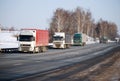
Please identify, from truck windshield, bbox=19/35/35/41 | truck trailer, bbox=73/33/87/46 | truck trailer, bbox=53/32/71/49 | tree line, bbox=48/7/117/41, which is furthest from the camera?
tree line, bbox=48/7/117/41

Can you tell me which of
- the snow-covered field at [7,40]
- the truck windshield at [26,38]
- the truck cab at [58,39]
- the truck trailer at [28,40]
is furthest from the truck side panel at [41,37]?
the truck cab at [58,39]

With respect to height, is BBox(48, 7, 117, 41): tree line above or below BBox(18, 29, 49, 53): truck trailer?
above

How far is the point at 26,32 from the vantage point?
48.4m

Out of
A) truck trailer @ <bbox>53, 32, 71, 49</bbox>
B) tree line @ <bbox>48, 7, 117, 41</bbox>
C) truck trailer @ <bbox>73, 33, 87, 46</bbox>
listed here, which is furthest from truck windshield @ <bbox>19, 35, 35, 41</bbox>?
tree line @ <bbox>48, 7, 117, 41</bbox>

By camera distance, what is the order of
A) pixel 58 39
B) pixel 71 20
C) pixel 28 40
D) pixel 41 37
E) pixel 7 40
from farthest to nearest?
pixel 71 20 < pixel 58 39 < pixel 7 40 < pixel 41 37 < pixel 28 40

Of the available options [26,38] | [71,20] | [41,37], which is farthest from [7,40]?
[71,20]

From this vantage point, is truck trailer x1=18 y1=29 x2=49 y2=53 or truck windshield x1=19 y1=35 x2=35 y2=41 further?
truck windshield x1=19 y1=35 x2=35 y2=41

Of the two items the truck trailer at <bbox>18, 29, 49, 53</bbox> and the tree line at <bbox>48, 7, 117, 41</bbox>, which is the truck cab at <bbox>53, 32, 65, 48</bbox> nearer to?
the truck trailer at <bbox>18, 29, 49, 53</bbox>

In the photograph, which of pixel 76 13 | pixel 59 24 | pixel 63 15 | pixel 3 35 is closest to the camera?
pixel 3 35

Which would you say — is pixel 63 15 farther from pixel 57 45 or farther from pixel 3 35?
pixel 3 35

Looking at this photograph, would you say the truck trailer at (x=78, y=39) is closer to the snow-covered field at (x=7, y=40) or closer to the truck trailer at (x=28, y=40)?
the snow-covered field at (x=7, y=40)

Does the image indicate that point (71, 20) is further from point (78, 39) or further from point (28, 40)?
point (28, 40)

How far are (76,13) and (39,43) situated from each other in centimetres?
10072

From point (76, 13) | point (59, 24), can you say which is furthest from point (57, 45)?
point (76, 13)
